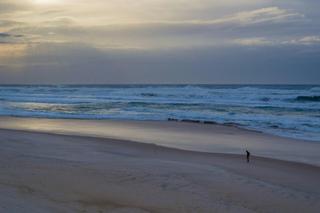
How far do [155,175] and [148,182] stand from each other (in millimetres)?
496

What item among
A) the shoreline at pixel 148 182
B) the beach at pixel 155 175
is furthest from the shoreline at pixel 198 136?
the shoreline at pixel 148 182

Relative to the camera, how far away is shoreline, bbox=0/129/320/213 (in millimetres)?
5457

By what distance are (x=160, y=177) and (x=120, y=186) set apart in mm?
844

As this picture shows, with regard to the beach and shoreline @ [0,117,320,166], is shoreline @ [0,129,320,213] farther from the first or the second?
shoreline @ [0,117,320,166]

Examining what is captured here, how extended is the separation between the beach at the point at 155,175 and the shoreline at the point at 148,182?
13 millimetres

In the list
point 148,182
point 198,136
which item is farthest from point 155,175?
point 198,136

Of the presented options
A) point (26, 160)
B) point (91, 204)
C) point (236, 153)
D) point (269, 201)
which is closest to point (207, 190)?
point (269, 201)

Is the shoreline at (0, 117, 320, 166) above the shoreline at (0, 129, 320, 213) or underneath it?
underneath

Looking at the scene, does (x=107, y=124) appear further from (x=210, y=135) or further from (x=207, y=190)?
(x=207, y=190)

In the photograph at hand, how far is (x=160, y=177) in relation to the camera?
7.03 meters

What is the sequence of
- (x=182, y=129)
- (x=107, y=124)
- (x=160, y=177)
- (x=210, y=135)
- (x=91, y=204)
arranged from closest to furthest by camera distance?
(x=91, y=204)
(x=160, y=177)
(x=210, y=135)
(x=182, y=129)
(x=107, y=124)

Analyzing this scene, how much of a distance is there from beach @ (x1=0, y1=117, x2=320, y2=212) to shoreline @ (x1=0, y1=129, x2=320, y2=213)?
13mm

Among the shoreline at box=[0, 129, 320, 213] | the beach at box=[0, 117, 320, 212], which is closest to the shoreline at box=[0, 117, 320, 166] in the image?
the beach at box=[0, 117, 320, 212]

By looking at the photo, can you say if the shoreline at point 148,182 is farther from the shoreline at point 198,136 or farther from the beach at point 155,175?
the shoreline at point 198,136
